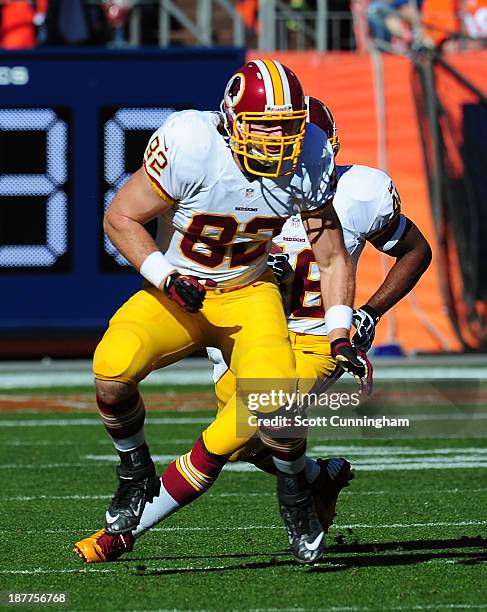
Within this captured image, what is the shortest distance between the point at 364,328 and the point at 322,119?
2.53 ft

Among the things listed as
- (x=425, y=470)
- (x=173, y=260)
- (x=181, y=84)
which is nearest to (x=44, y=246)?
(x=181, y=84)

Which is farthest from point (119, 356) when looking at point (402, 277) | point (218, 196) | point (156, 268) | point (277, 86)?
point (402, 277)

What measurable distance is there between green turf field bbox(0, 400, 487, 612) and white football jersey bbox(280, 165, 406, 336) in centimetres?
79

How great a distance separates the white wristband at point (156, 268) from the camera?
441 cm

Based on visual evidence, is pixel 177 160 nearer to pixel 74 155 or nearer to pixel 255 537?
pixel 255 537

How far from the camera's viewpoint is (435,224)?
11242 millimetres

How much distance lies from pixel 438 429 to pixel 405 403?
108cm

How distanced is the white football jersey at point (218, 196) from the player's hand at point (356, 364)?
43 centimetres

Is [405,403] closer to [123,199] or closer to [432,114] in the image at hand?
[432,114]

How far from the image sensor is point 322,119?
5.16m

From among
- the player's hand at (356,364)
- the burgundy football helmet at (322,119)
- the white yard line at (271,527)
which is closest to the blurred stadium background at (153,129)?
the white yard line at (271,527)

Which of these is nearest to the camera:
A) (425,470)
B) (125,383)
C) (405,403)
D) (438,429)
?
(125,383)

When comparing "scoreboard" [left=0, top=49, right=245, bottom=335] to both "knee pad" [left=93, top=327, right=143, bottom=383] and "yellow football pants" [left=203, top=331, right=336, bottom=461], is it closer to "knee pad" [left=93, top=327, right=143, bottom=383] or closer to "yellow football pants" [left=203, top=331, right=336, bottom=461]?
"yellow football pants" [left=203, top=331, right=336, bottom=461]

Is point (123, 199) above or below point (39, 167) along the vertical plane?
above
